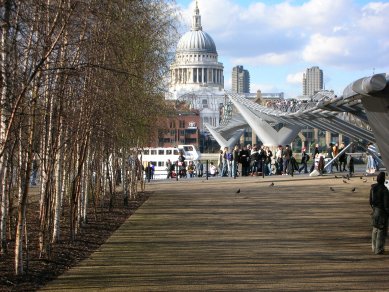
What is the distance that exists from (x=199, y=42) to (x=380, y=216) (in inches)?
6314

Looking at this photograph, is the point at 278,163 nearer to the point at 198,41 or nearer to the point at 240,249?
the point at 240,249

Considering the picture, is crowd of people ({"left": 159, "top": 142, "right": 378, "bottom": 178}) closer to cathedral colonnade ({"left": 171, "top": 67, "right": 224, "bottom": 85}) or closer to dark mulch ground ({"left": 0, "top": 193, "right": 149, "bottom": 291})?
dark mulch ground ({"left": 0, "top": 193, "right": 149, "bottom": 291})

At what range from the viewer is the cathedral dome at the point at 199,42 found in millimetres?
171250

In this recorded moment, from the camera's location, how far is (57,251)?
15.6 metres

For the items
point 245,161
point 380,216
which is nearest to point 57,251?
point 380,216

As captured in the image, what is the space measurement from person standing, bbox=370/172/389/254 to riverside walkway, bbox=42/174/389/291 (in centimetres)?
26

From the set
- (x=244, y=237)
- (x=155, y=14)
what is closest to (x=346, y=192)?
(x=155, y=14)

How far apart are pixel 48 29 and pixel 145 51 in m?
13.2

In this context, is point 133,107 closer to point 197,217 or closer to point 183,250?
point 197,217

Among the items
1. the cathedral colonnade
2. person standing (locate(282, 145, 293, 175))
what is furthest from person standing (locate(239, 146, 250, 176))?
the cathedral colonnade

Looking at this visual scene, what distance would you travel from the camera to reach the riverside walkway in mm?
11703

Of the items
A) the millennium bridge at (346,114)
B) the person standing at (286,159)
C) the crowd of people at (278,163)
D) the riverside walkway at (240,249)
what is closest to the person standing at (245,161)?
the crowd of people at (278,163)

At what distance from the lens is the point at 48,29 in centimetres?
1153

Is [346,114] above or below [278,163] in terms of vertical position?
above
